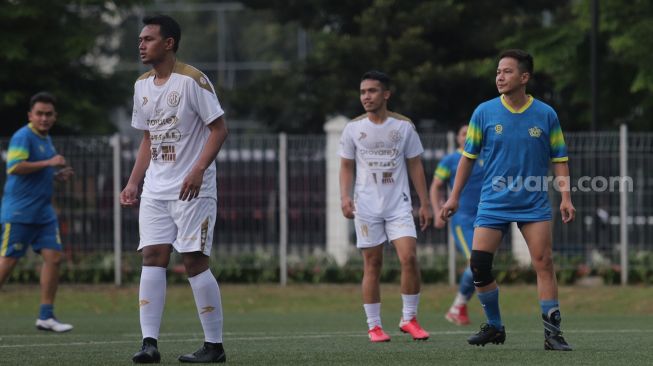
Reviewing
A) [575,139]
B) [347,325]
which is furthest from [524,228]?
[575,139]

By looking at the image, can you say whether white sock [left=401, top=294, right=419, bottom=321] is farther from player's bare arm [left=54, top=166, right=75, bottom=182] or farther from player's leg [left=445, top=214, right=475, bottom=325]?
player's bare arm [left=54, top=166, right=75, bottom=182]

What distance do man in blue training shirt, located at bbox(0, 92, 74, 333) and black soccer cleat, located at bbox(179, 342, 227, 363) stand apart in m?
4.98

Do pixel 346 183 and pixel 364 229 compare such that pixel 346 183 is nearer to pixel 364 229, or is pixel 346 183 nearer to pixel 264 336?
pixel 364 229

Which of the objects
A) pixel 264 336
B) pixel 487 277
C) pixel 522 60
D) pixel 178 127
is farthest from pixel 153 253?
pixel 264 336

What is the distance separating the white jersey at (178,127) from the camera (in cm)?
866

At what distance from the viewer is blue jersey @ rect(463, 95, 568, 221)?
9.55m

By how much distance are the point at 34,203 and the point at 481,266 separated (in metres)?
5.49

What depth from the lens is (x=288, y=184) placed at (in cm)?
2144

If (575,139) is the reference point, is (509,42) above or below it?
above

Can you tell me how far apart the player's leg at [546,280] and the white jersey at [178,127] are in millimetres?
2306

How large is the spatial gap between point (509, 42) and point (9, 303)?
9.71 metres

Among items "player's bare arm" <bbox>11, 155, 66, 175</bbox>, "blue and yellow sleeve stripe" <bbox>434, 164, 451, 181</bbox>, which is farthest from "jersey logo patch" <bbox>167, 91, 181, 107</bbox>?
"blue and yellow sleeve stripe" <bbox>434, 164, 451, 181</bbox>

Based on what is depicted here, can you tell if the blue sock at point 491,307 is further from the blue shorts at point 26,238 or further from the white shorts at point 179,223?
the blue shorts at point 26,238

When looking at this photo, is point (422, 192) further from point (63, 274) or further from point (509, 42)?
point (509, 42)
